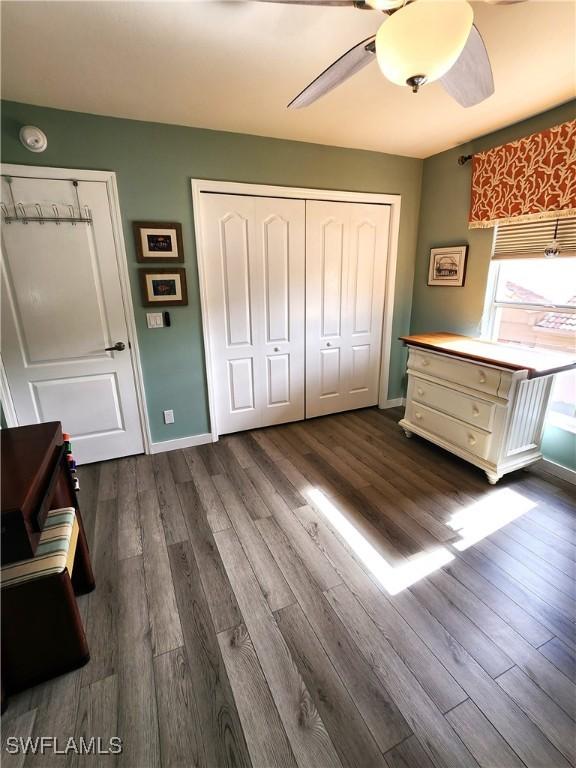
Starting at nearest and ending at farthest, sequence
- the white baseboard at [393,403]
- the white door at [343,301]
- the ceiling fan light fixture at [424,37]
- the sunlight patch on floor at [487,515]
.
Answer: the ceiling fan light fixture at [424,37]
the sunlight patch on floor at [487,515]
the white door at [343,301]
the white baseboard at [393,403]

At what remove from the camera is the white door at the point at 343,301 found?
3127 mm

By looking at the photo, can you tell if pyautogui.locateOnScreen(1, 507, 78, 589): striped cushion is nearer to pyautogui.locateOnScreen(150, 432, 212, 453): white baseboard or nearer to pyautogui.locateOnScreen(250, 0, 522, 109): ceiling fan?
pyautogui.locateOnScreen(150, 432, 212, 453): white baseboard

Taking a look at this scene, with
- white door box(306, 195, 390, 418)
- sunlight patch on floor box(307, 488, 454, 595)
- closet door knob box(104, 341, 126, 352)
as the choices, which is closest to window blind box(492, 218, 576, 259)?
white door box(306, 195, 390, 418)

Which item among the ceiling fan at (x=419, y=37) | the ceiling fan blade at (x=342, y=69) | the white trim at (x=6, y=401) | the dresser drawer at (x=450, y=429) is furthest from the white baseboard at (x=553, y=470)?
the white trim at (x=6, y=401)

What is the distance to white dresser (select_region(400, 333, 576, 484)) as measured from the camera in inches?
88.7

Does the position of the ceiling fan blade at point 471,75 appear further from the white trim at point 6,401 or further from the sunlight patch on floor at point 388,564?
the white trim at point 6,401

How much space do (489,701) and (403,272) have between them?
3.25 metres

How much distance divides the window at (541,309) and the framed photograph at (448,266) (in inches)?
10.9

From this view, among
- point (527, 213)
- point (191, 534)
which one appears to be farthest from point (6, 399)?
point (527, 213)

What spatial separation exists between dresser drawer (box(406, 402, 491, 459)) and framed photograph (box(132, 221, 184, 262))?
228 cm

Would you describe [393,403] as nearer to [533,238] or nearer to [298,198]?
[533,238]

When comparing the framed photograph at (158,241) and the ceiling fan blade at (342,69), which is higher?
the ceiling fan blade at (342,69)

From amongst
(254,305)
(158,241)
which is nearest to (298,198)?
(254,305)

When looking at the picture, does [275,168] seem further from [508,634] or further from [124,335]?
[508,634]
